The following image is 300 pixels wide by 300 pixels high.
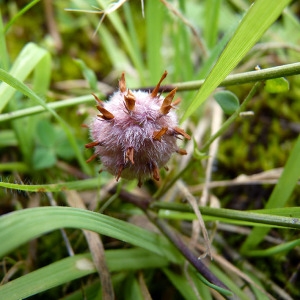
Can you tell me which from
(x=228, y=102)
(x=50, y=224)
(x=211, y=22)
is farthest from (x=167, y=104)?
(x=211, y=22)

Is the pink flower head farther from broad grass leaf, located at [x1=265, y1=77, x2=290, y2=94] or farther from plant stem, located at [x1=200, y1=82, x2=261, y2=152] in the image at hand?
broad grass leaf, located at [x1=265, y1=77, x2=290, y2=94]

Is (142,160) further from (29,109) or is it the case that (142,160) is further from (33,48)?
(33,48)

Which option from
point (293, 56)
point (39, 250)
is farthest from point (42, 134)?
point (293, 56)

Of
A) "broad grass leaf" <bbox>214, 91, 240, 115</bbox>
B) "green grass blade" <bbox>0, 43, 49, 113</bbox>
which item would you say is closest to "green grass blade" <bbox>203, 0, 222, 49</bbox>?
"broad grass leaf" <bbox>214, 91, 240, 115</bbox>

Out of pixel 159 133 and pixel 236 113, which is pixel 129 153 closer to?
pixel 159 133

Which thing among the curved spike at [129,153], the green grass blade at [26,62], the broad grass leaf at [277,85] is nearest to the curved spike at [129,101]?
the curved spike at [129,153]

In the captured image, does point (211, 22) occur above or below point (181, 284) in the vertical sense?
above
